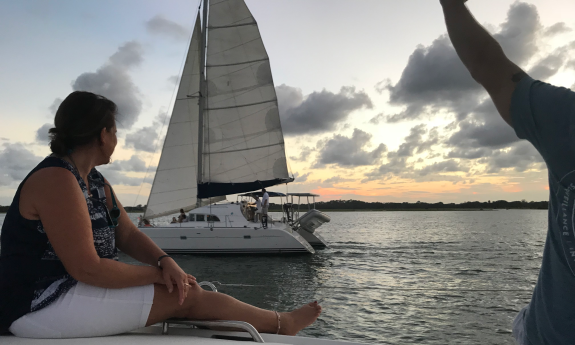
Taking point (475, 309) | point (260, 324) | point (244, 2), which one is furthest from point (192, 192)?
point (260, 324)

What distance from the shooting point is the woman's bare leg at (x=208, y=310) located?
160 cm

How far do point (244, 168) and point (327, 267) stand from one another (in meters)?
5.24

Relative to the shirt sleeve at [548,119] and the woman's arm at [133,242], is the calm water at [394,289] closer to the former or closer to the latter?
the woman's arm at [133,242]

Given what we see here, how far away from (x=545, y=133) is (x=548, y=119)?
1.2 inches

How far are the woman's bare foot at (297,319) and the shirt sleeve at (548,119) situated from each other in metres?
1.39

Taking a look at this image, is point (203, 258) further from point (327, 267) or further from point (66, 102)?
point (66, 102)

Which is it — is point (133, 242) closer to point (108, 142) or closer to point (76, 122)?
point (108, 142)

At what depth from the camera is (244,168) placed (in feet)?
51.1

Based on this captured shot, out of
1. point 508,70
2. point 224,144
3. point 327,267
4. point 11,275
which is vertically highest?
point 224,144

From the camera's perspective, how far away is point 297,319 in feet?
6.51

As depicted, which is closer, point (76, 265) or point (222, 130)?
point (76, 265)

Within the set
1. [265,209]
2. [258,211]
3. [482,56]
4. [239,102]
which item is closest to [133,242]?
[482,56]

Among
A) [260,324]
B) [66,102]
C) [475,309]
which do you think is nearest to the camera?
[66,102]

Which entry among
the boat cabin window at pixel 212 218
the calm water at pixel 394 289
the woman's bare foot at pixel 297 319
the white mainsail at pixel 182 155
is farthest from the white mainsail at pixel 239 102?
the woman's bare foot at pixel 297 319
